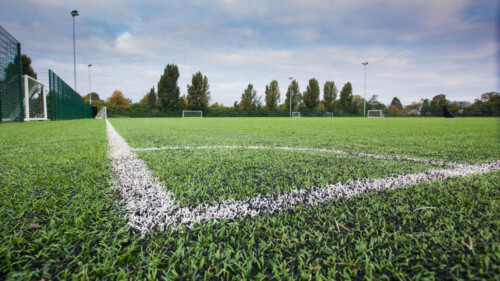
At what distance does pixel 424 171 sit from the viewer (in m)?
1.62

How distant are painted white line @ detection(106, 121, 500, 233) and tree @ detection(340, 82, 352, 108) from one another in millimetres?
50662

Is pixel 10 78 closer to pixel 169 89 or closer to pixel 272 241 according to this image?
pixel 272 241

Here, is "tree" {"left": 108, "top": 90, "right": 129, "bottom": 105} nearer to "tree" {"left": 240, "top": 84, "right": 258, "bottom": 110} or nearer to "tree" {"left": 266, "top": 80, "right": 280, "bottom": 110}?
"tree" {"left": 240, "top": 84, "right": 258, "bottom": 110}

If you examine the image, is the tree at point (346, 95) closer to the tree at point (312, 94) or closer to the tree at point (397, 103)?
the tree at point (312, 94)

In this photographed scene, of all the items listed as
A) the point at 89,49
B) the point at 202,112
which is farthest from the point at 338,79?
the point at 89,49

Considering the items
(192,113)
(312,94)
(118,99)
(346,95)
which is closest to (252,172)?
(192,113)

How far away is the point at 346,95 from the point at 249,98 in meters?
20.4

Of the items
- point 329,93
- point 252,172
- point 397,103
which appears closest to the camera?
point 252,172

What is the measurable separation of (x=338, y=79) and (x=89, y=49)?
147 feet

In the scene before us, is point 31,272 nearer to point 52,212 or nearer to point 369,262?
point 52,212

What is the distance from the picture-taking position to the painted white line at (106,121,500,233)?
0.91 m

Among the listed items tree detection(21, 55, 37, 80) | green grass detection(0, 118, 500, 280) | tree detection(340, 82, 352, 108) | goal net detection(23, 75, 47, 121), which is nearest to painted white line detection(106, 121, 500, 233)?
green grass detection(0, 118, 500, 280)

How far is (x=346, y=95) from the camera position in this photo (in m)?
48.2

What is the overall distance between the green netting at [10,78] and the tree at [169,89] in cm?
3021
